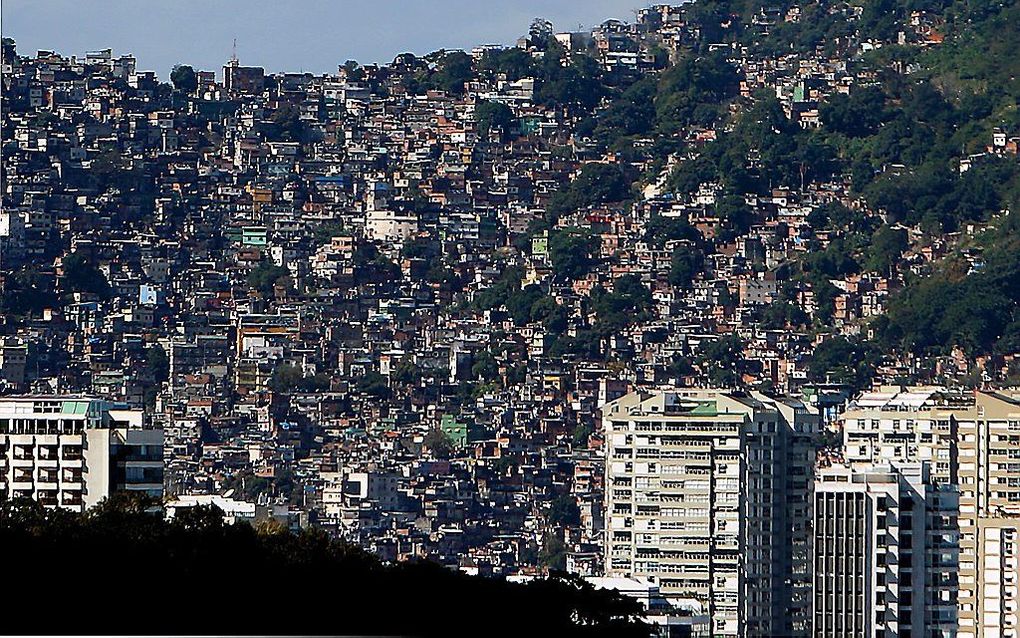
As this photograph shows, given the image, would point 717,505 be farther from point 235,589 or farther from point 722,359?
point 722,359

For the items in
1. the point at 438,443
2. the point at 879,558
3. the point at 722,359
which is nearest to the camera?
the point at 879,558

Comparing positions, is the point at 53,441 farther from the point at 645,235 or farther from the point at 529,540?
the point at 645,235

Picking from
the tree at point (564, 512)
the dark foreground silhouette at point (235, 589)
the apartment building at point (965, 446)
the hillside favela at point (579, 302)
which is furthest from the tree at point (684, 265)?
the dark foreground silhouette at point (235, 589)

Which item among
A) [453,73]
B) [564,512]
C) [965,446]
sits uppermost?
[453,73]

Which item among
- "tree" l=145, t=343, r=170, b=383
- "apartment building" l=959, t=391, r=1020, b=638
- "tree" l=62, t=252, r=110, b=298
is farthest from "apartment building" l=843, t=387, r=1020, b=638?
"tree" l=62, t=252, r=110, b=298

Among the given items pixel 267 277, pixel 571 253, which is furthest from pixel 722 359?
pixel 267 277
